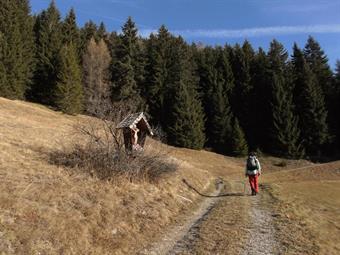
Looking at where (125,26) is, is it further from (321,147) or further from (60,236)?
(60,236)

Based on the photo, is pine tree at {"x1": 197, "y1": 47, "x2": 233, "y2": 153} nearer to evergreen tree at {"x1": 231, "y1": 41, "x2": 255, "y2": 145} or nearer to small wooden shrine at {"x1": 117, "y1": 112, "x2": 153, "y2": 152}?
evergreen tree at {"x1": 231, "y1": 41, "x2": 255, "y2": 145}

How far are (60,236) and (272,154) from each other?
5761 cm

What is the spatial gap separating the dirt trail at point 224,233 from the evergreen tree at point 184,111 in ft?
142

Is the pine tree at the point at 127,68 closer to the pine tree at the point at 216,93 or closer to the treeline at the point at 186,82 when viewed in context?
the treeline at the point at 186,82

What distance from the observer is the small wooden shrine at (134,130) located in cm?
2013

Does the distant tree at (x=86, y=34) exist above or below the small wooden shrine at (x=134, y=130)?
above

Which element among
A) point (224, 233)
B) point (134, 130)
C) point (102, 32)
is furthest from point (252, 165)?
point (102, 32)

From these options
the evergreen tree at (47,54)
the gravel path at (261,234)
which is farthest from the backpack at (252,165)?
the evergreen tree at (47,54)

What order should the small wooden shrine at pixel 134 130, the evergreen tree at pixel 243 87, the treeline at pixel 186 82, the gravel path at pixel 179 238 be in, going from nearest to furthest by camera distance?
the gravel path at pixel 179 238 → the small wooden shrine at pixel 134 130 → the treeline at pixel 186 82 → the evergreen tree at pixel 243 87

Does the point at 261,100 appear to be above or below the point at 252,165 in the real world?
above

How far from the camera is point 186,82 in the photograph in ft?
225

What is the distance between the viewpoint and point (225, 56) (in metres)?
77.3

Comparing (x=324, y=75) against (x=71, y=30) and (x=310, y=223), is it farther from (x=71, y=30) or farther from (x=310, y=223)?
(x=310, y=223)

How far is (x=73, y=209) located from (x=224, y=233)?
171 inches
